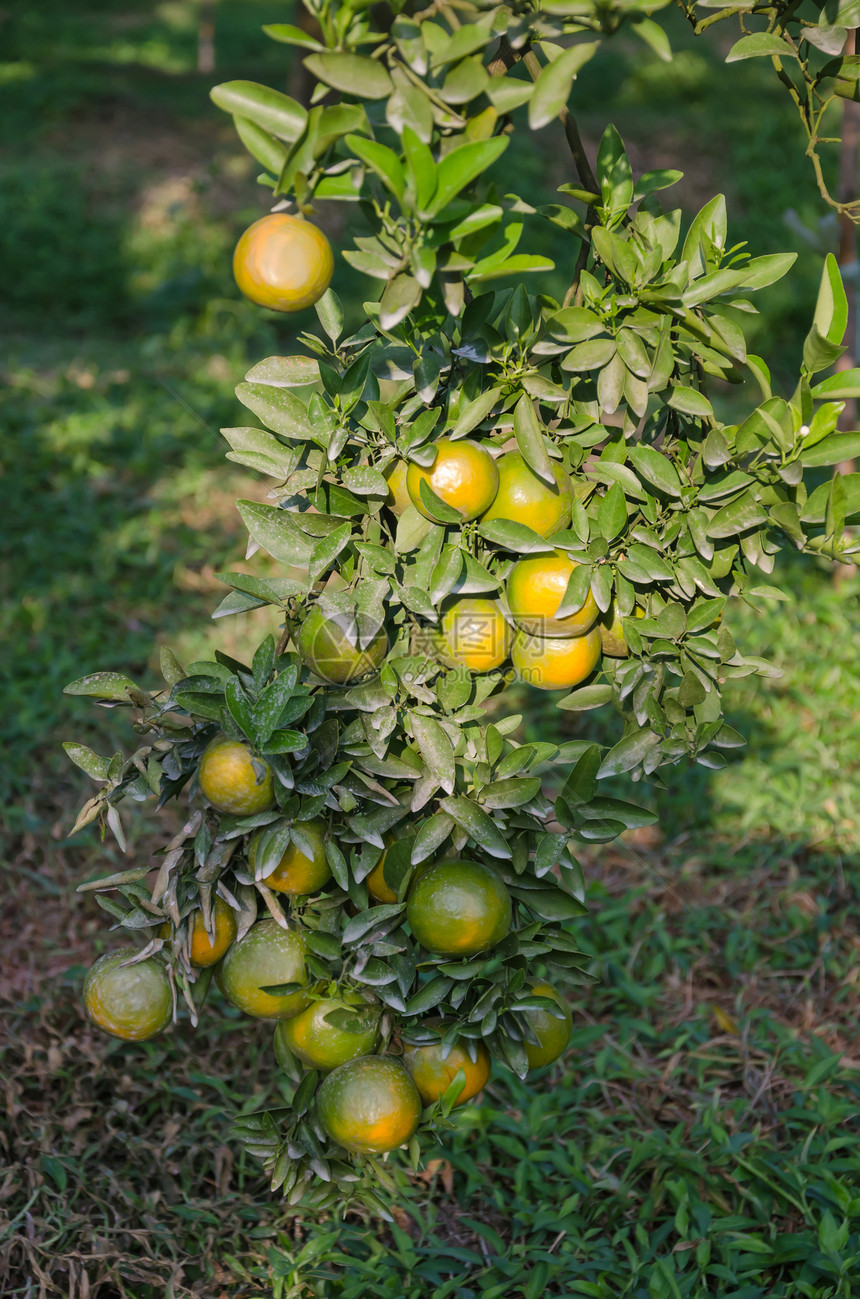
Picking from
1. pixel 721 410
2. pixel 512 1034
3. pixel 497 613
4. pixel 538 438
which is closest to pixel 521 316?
pixel 538 438

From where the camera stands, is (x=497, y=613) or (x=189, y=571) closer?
(x=497, y=613)

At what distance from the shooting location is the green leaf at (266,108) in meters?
0.82

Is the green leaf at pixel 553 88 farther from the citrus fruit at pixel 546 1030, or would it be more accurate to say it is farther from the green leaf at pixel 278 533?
the citrus fruit at pixel 546 1030

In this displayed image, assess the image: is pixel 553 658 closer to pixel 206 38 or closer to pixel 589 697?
pixel 589 697

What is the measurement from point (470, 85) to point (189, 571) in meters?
2.38

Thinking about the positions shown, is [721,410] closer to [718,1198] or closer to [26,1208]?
[718,1198]

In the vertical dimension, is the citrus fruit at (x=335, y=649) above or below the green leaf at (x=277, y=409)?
below

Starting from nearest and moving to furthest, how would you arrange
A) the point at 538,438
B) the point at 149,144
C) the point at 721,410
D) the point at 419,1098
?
1. the point at 538,438
2. the point at 419,1098
3. the point at 721,410
4. the point at 149,144

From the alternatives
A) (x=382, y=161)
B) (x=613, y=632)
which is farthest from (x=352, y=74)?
(x=613, y=632)

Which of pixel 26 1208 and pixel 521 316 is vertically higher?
pixel 521 316

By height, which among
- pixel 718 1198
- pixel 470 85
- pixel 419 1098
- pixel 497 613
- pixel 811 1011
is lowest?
pixel 811 1011

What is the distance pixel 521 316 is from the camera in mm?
936

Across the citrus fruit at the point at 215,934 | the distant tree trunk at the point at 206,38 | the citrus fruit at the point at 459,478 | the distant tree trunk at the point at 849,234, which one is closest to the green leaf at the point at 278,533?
the citrus fruit at the point at 459,478

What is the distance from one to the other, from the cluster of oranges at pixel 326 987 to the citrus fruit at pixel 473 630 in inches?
7.9
